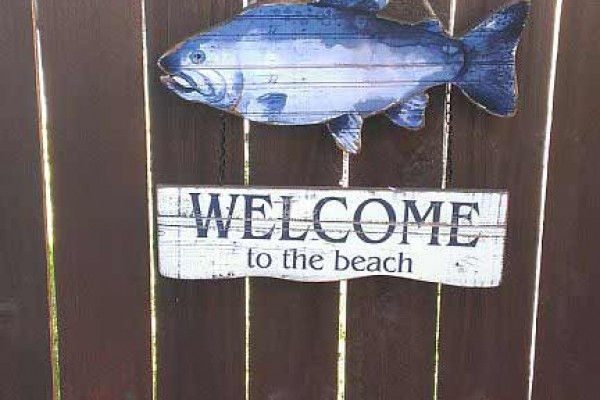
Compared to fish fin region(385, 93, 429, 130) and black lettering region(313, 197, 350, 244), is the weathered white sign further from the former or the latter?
fish fin region(385, 93, 429, 130)

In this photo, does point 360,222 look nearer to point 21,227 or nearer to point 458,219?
point 458,219

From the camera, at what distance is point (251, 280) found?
1.43 m

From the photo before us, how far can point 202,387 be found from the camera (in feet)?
4.84

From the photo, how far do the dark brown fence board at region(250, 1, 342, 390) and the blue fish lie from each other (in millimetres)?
95

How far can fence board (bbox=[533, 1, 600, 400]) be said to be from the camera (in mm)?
1329

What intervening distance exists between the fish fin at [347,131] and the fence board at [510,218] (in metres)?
0.19

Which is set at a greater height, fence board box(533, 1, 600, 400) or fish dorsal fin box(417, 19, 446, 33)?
fish dorsal fin box(417, 19, 446, 33)

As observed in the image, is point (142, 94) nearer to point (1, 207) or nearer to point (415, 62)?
point (1, 207)

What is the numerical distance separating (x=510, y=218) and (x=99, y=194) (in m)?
0.81

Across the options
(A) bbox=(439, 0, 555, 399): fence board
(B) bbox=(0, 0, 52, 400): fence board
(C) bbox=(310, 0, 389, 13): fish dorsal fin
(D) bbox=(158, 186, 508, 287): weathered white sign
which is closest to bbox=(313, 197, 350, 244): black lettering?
(D) bbox=(158, 186, 508, 287): weathered white sign

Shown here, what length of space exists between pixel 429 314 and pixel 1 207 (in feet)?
2.89

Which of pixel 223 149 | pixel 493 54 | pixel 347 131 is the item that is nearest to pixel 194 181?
pixel 223 149

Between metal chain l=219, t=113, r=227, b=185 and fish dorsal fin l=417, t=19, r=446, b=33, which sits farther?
metal chain l=219, t=113, r=227, b=185

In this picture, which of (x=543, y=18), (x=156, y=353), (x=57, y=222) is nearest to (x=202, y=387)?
(x=156, y=353)
